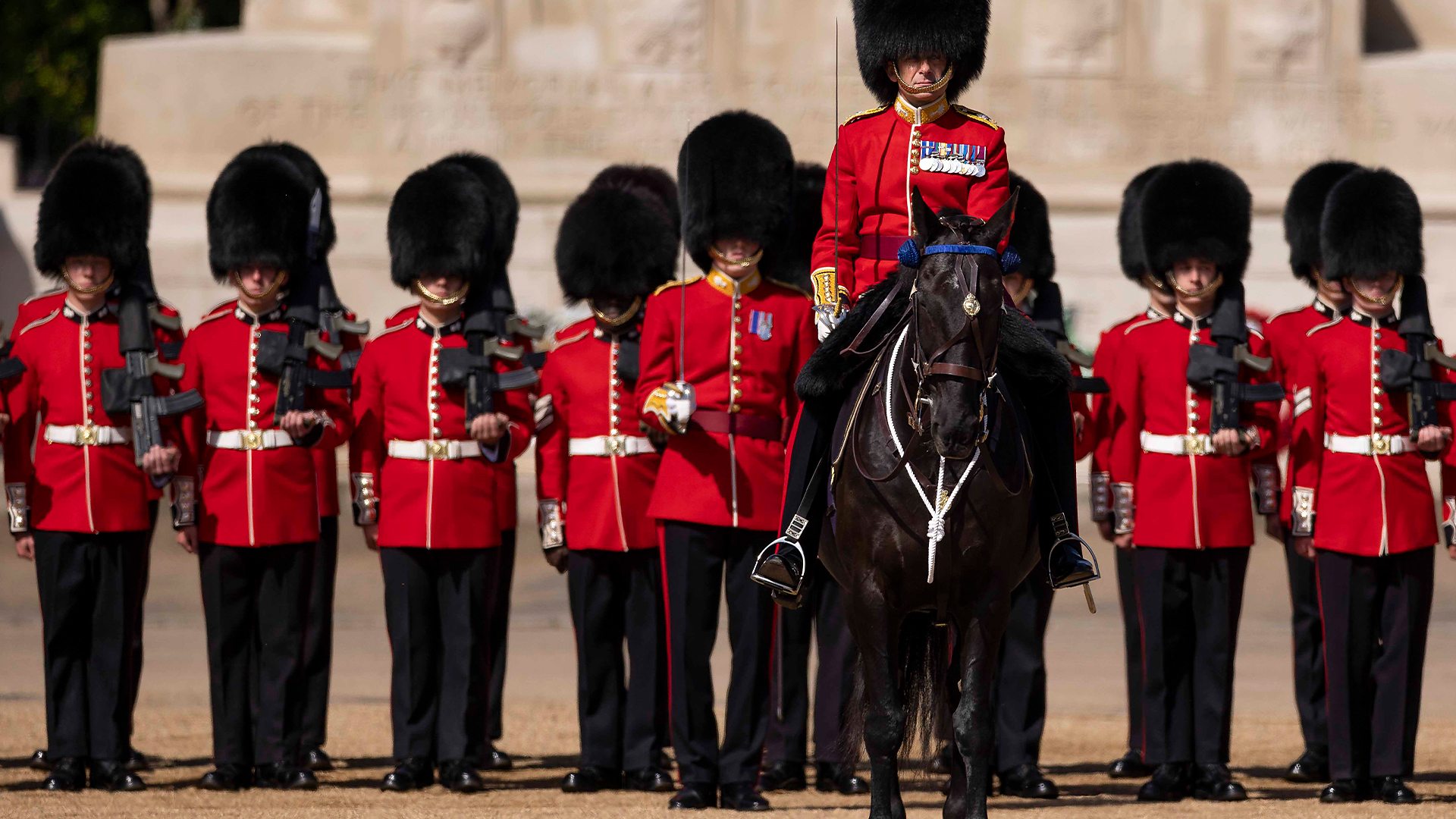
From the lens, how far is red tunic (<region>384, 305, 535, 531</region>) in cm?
780

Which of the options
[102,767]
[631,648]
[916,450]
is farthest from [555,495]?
[916,450]

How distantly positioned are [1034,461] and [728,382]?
4.53 feet

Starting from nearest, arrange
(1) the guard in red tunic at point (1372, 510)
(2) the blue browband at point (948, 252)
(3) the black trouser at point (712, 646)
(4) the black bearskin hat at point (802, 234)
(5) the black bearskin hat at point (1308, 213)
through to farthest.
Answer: (2) the blue browband at point (948, 252) < (3) the black trouser at point (712, 646) < (1) the guard in red tunic at point (1372, 510) < (4) the black bearskin hat at point (802, 234) < (5) the black bearskin hat at point (1308, 213)

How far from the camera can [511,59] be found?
16.0 m

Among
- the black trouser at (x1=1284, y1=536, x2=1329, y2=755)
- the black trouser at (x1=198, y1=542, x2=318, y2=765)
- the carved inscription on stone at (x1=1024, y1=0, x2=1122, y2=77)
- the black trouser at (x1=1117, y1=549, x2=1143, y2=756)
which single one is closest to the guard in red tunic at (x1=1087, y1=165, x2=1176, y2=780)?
the black trouser at (x1=1117, y1=549, x2=1143, y2=756)

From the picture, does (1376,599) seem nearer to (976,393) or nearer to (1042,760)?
(1042,760)

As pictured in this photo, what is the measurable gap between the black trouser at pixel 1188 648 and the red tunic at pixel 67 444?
3.15m

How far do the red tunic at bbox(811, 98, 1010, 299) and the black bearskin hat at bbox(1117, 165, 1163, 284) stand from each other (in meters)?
2.11

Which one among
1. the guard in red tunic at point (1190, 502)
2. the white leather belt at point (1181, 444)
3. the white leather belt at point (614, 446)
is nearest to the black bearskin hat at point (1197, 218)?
the guard in red tunic at point (1190, 502)

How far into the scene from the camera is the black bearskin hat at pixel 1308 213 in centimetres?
856

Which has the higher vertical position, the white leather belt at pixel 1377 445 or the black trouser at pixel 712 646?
the white leather belt at pixel 1377 445

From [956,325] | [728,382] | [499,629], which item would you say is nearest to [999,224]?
[956,325]

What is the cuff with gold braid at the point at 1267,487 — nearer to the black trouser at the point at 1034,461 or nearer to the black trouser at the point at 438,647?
the black trouser at the point at 1034,461

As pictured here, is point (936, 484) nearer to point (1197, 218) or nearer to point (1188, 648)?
point (1188, 648)
